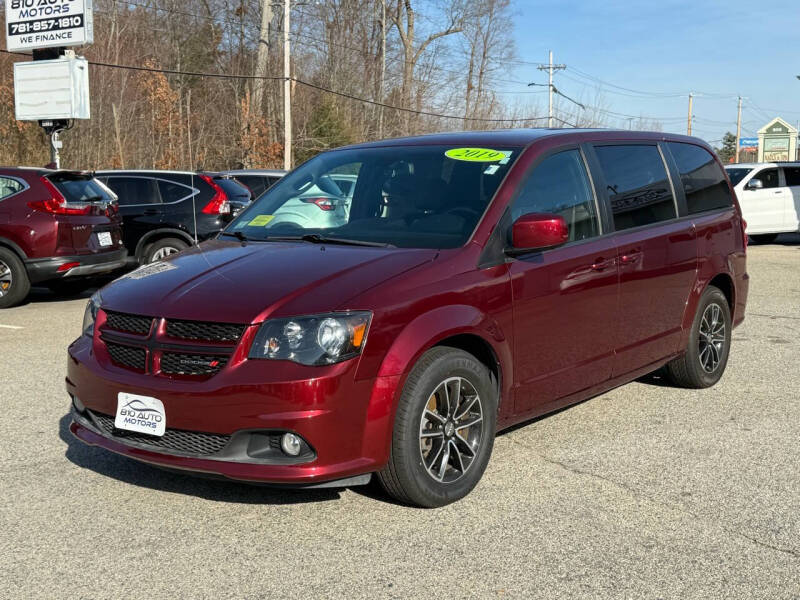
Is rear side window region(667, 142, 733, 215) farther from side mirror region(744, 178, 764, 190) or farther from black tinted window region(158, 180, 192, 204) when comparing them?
side mirror region(744, 178, 764, 190)

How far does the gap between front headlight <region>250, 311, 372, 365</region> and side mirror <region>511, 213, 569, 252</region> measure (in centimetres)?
109

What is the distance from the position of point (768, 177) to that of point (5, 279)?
16.3 meters

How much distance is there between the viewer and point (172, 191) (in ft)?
45.2

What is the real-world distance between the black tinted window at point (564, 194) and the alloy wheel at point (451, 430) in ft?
3.37

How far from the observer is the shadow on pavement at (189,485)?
4.33 metres

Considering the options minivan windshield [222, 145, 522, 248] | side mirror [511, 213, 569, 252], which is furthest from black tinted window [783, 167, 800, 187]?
side mirror [511, 213, 569, 252]

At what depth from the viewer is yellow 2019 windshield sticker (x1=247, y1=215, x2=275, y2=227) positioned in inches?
208

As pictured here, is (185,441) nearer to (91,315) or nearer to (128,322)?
(128,322)

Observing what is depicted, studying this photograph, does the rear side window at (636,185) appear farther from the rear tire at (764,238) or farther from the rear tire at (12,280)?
the rear tire at (764,238)

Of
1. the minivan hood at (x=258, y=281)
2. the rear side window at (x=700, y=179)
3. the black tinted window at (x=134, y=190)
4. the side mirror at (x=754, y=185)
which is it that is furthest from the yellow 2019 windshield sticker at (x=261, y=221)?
the side mirror at (x=754, y=185)

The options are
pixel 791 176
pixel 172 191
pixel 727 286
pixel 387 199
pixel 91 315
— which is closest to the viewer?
pixel 91 315

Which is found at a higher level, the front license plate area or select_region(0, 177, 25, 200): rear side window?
select_region(0, 177, 25, 200): rear side window

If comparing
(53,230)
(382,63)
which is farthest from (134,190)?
(382,63)

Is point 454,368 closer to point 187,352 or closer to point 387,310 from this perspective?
point 387,310
